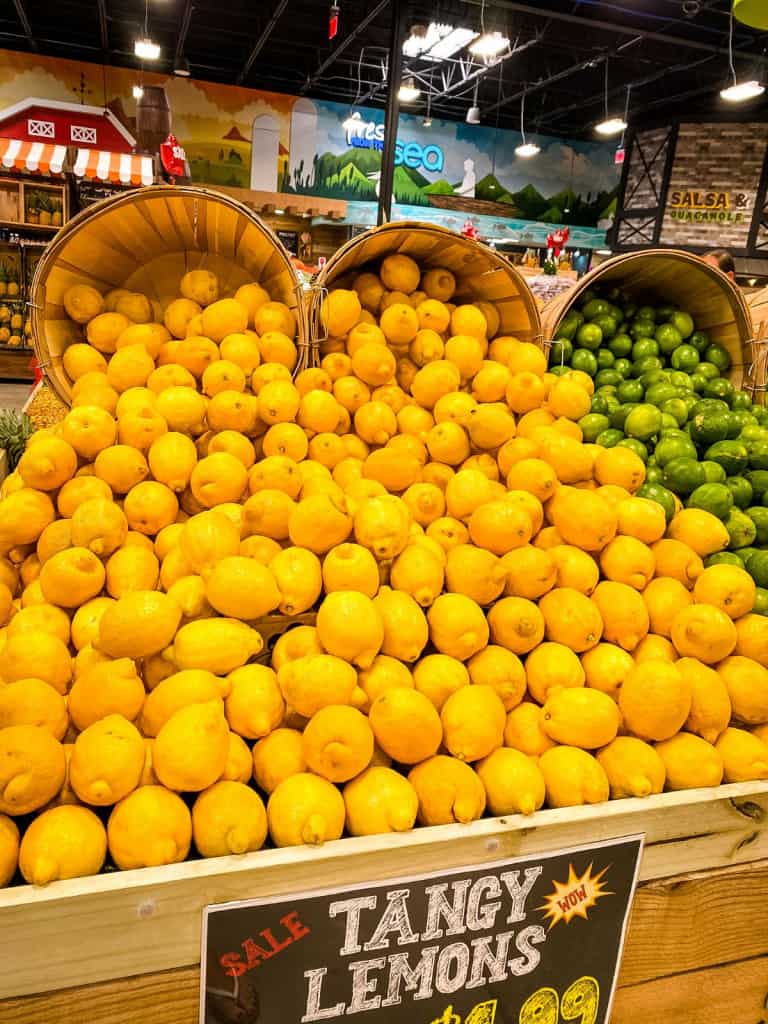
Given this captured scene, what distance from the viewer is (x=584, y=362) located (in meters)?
2.22

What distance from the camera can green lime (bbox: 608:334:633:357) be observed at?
2.31 m

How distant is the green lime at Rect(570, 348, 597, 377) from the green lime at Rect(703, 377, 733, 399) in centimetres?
35

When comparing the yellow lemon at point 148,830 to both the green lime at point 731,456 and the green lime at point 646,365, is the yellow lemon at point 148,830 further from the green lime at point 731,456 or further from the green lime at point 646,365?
the green lime at point 646,365

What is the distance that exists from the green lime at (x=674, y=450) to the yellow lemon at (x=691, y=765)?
832mm

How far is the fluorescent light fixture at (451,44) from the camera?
967cm

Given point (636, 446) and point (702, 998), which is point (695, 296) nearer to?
point (636, 446)

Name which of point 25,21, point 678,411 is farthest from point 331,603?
point 25,21

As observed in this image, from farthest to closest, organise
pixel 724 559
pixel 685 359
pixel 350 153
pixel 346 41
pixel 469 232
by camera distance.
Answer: pixel 350 153 < pixel 346 41 < pixel 469 232 < pixel 685 359 < pixel 724 559

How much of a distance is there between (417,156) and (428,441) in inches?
604

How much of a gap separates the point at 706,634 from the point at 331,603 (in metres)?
0.73

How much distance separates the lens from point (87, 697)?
3.58ft

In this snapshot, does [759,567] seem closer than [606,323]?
Yes

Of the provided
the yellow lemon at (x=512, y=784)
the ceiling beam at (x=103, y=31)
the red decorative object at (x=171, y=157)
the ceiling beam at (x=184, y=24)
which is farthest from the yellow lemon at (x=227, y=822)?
the ceiling beam at (x=103, y=31)

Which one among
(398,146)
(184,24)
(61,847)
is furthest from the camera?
(398,146)
